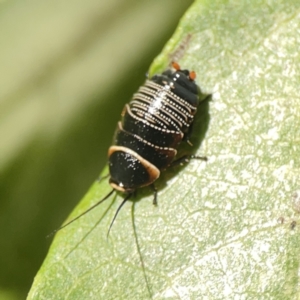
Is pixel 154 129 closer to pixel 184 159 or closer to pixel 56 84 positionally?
pixel 184 159

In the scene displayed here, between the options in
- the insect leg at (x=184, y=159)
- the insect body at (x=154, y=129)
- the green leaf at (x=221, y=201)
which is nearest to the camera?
the green leaf at (x=221, y=201)

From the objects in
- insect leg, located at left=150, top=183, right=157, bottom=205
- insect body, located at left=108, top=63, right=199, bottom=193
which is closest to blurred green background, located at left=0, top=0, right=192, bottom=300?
insect body, located at left=108, top=63, right=199, bottom=193

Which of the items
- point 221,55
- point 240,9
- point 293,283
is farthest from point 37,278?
point 240,9

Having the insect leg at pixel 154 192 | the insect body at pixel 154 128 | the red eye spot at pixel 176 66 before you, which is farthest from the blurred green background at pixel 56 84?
the insect leg at pixel 154 192

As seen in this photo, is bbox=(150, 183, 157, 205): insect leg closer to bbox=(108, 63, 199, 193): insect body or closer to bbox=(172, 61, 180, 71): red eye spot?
bbox=(108, 63, 199, 193): insect body

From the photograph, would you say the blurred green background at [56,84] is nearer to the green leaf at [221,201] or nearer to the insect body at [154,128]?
the insect body at [154,128]

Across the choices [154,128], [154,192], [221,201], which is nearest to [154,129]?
[154,128]
